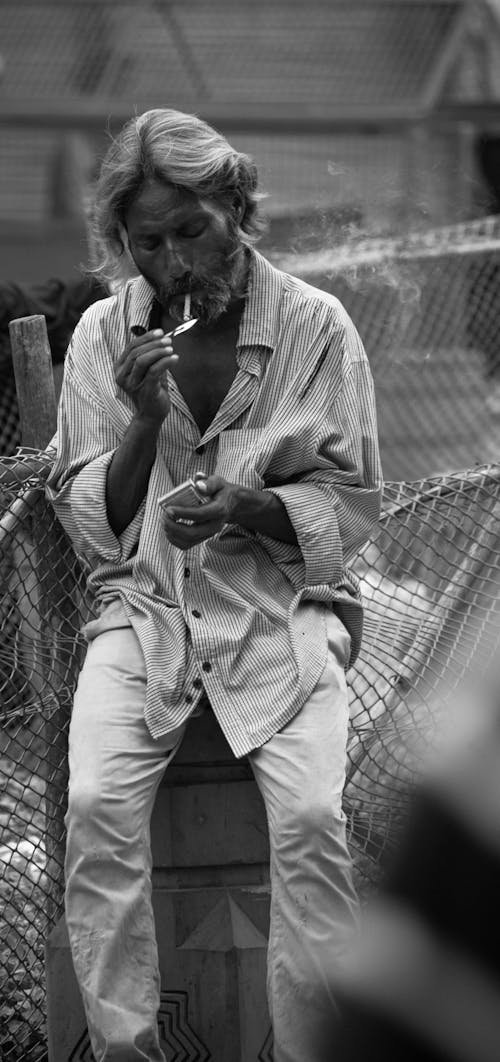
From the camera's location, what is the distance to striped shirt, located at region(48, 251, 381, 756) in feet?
10.1

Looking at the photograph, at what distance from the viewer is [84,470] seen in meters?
3.25

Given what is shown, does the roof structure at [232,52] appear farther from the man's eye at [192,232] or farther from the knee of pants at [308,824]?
the knee of pants at [308,824]

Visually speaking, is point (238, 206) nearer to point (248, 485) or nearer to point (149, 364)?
point (149, 364)

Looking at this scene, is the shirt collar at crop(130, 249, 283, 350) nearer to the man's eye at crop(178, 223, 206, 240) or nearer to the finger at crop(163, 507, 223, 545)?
the man's eye at crop(178, 223, 206, 240)

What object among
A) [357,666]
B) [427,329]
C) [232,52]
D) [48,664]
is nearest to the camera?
[48,664]

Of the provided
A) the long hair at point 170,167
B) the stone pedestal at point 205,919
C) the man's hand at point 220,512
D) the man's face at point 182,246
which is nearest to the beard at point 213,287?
the man's face at point 182,246

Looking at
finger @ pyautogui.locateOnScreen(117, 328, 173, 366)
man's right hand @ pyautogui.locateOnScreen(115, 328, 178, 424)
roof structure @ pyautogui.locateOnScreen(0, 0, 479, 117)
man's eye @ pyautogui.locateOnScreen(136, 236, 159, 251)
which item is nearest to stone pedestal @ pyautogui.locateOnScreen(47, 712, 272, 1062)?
man's right hand @ pyautogui.locateOnScreen(115, 328, 178, 424)

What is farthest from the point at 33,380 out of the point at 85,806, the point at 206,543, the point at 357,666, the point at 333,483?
the point at 85,806

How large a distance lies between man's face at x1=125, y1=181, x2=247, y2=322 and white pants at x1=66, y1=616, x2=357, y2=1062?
931 millimetres

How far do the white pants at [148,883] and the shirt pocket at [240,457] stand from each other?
0.55 meters

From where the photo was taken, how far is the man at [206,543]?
2877 mm

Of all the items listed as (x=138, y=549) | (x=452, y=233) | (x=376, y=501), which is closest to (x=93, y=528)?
(x=138, y=549)

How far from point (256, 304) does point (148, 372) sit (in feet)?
1.36

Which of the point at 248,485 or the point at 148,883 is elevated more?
the point at 248,485
